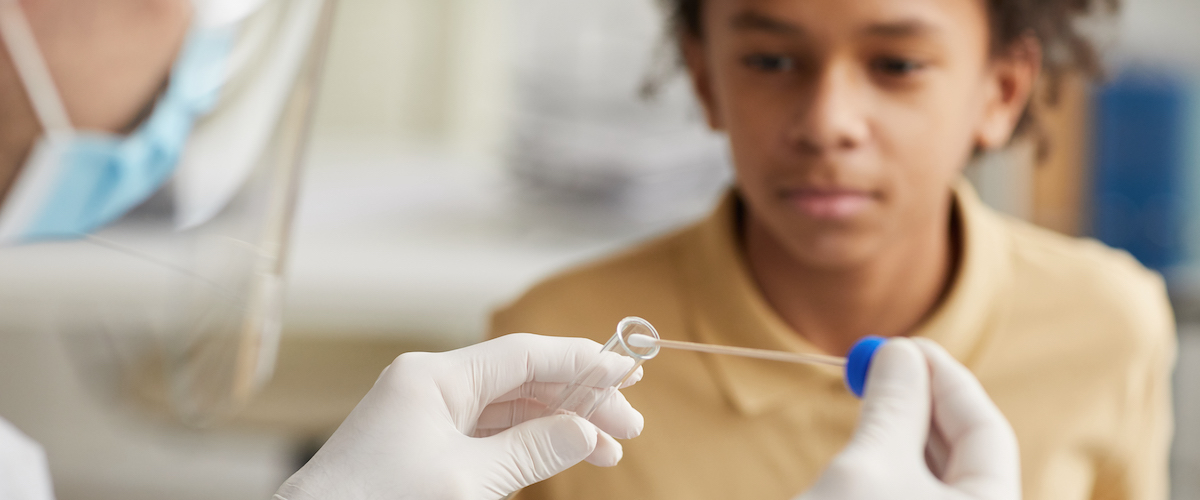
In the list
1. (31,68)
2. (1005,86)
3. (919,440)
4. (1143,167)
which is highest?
(31,68)

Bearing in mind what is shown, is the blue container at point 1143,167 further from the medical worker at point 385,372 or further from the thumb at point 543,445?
the thumb at point 543,445

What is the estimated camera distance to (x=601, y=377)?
456 mm

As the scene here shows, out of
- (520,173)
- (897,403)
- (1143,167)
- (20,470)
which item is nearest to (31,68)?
(20,470)

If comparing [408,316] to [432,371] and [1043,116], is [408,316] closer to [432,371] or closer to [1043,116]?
[432,371]

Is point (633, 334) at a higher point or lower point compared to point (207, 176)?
lower

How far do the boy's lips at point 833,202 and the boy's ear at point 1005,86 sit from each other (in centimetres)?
14

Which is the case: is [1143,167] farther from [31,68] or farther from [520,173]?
[31,68]

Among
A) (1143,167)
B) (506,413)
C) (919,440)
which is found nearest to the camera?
(919,440)

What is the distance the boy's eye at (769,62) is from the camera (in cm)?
59

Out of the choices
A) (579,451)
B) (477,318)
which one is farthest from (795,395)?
(477,318)

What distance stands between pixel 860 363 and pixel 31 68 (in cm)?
45

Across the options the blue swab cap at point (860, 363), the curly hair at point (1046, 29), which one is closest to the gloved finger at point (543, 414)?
the blue swab cap at point (860, 363)

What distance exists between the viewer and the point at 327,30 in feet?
1.94

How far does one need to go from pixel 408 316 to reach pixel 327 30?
24.0 inches
